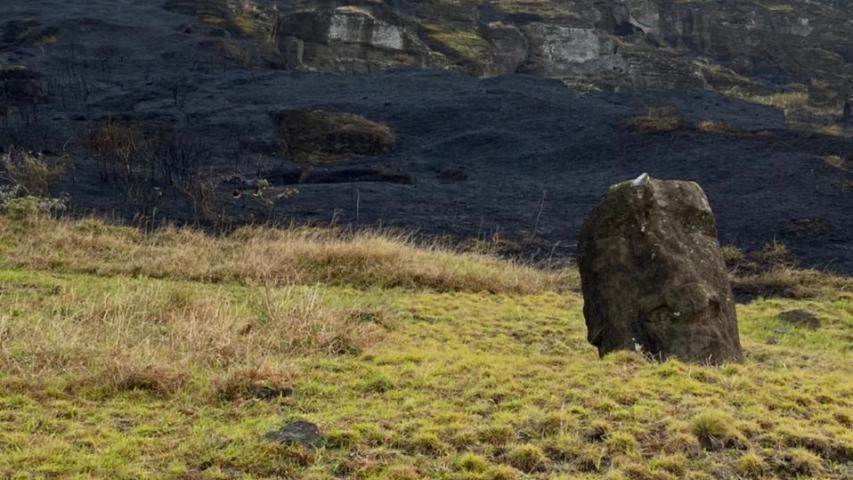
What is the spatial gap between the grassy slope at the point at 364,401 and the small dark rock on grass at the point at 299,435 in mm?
91

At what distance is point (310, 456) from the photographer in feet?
17.8

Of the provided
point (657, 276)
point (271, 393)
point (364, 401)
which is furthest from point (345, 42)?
point (364, 401)

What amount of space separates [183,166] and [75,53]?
26289 mm

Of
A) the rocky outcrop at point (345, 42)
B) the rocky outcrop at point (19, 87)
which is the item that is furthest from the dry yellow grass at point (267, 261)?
the rocky outcrop at point (345, 42)

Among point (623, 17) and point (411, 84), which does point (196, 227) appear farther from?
point (623, 17)

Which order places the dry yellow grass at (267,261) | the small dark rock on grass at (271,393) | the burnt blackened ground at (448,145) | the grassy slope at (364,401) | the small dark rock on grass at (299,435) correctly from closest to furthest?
the grassy slope at (364,401), the small dark rock on grass at (299,435), the small dark rock on grass at (271,393), the dry yellow grass at (267,261), the burnt blackened ground at (448,145)

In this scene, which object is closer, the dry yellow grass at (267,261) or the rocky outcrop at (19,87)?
the dry yellow grass at (267,261)

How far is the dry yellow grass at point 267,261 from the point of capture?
14.5 metres

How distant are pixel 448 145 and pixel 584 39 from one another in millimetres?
33896

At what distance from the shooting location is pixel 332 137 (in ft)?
110

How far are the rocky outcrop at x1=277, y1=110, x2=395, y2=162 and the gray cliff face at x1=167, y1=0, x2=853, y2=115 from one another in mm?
17026

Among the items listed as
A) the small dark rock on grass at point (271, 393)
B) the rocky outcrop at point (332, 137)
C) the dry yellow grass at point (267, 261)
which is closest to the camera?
the small dark rock on grass at point (271, 393)

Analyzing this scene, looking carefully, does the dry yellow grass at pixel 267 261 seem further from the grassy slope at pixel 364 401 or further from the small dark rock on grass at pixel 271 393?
the small dark rock on grass at pixel 271 393

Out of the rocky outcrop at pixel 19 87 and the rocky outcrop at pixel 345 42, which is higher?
the rocky outcrop at pixel 345 42
